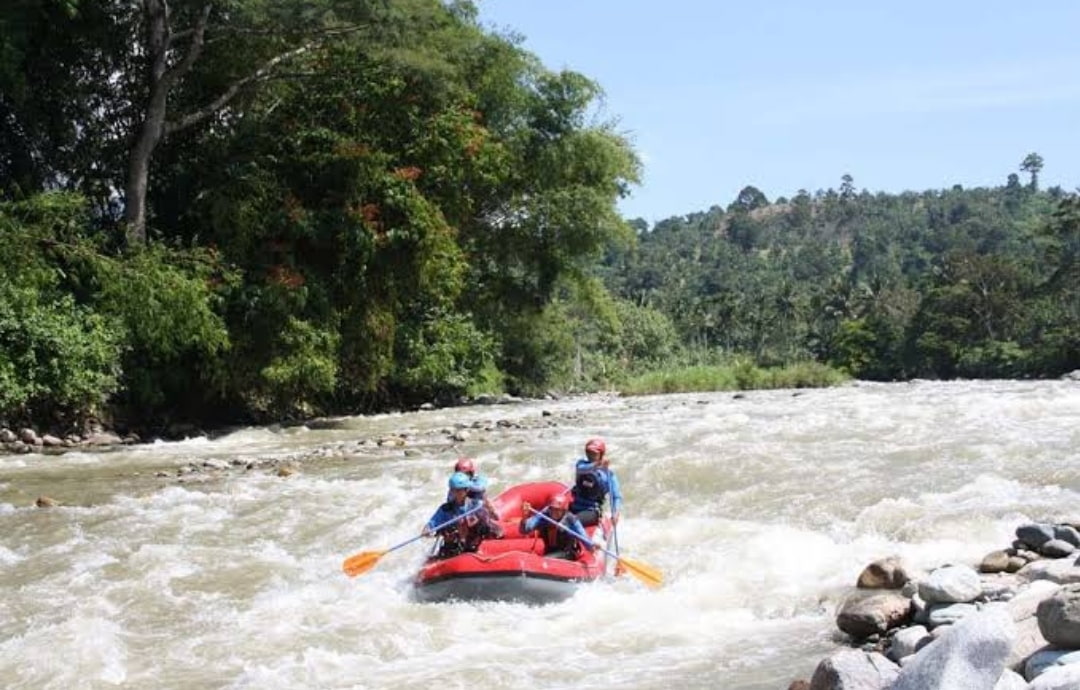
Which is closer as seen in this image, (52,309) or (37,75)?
(52,309)

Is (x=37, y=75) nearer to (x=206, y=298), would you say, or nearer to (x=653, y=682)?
(x=206, y=298)

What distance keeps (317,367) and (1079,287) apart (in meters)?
45.6

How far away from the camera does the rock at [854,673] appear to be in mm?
4012

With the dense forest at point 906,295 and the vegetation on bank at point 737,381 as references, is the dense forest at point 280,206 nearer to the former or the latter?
the dense forest at point 906,295

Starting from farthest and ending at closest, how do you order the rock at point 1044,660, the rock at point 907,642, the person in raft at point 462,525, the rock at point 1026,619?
the person in raft at point 462,525 < the rock at point 907,642 < the rock at point 1026,619 < the rock at point 1044,660

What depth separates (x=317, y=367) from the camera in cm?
1706

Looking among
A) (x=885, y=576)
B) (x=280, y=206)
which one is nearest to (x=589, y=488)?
(x=885, y=576)

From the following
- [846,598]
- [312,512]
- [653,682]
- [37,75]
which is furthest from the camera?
[37,75]

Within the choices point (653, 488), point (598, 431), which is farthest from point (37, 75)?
point (653, 488)

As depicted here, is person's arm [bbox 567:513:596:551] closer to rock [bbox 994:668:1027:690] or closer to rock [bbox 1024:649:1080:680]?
rock [bbox 1024:649:1080:680]

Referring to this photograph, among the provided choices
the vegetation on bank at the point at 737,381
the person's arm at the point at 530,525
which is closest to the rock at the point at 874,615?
the person's arm at the point at 530,525

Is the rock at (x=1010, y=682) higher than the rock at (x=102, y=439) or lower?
lower

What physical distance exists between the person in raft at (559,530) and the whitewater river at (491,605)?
1.35ft

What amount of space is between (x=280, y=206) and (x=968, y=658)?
50.2 ft
